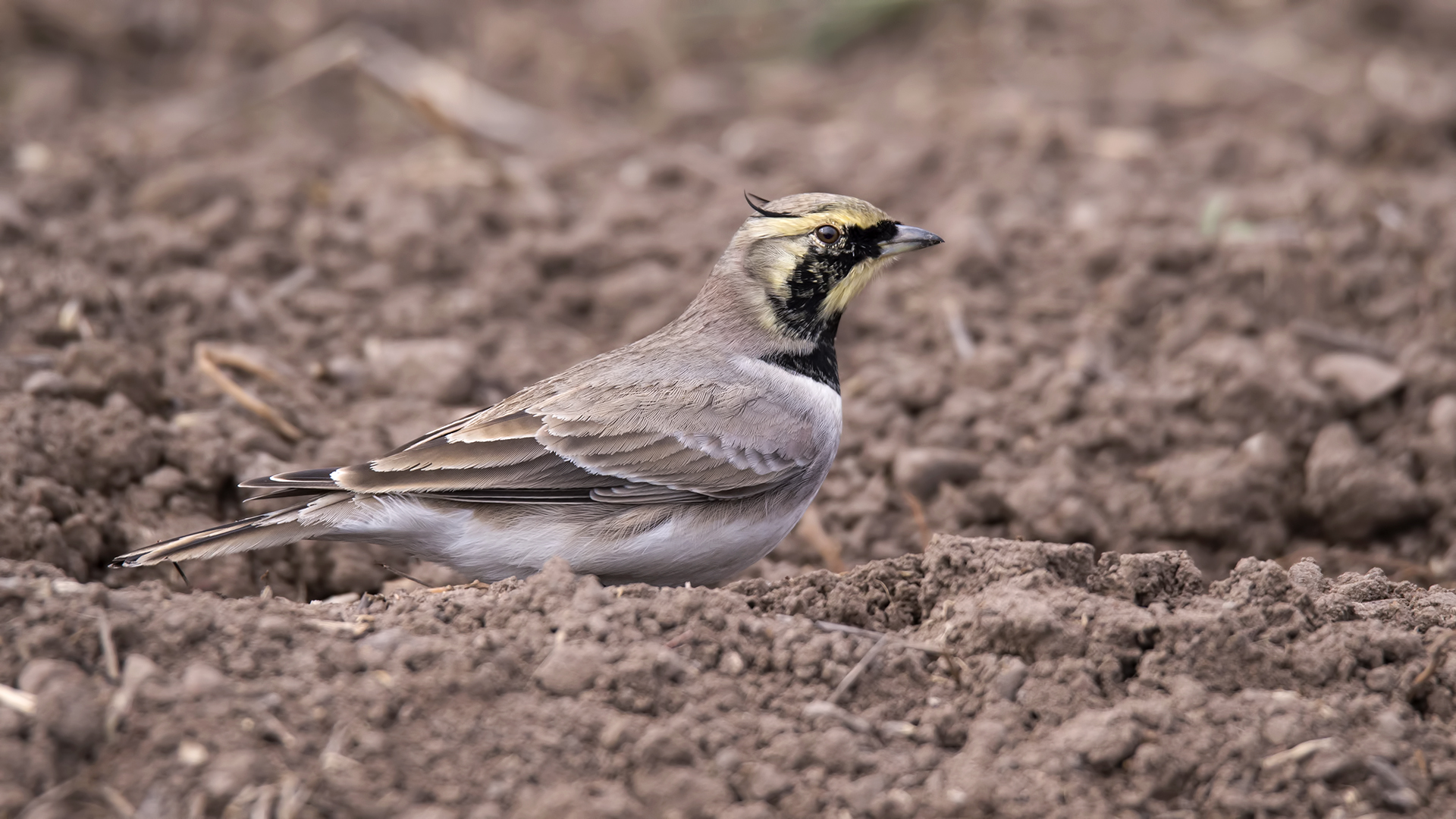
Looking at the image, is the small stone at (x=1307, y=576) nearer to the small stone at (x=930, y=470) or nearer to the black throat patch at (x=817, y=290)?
the black throat patch at (x=817, y=290)

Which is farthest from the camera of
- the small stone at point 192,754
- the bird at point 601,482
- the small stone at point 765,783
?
the bird at point 601,482

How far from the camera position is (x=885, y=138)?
9.69m

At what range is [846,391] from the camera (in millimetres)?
7039

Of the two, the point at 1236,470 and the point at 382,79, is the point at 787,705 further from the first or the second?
the point at 382,79

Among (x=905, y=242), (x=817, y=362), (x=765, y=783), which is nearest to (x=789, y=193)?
(x=905, y=242)

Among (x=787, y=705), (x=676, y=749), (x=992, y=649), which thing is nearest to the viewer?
(x=676, y=749)

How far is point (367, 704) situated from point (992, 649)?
173 centimetres

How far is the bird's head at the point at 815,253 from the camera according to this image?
18.1 ft

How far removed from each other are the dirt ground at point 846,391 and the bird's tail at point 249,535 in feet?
0.63

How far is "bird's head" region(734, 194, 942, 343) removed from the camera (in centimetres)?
552

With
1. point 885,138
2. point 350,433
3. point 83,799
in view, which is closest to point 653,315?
point 350,433

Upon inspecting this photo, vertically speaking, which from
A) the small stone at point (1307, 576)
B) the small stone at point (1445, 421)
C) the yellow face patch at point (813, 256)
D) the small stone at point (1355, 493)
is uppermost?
the yellow face patch at point (813, 256)

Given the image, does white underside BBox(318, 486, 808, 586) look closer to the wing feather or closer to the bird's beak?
the wing feather

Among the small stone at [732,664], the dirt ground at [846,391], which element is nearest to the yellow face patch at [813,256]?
the dirt ground at [846,391]
